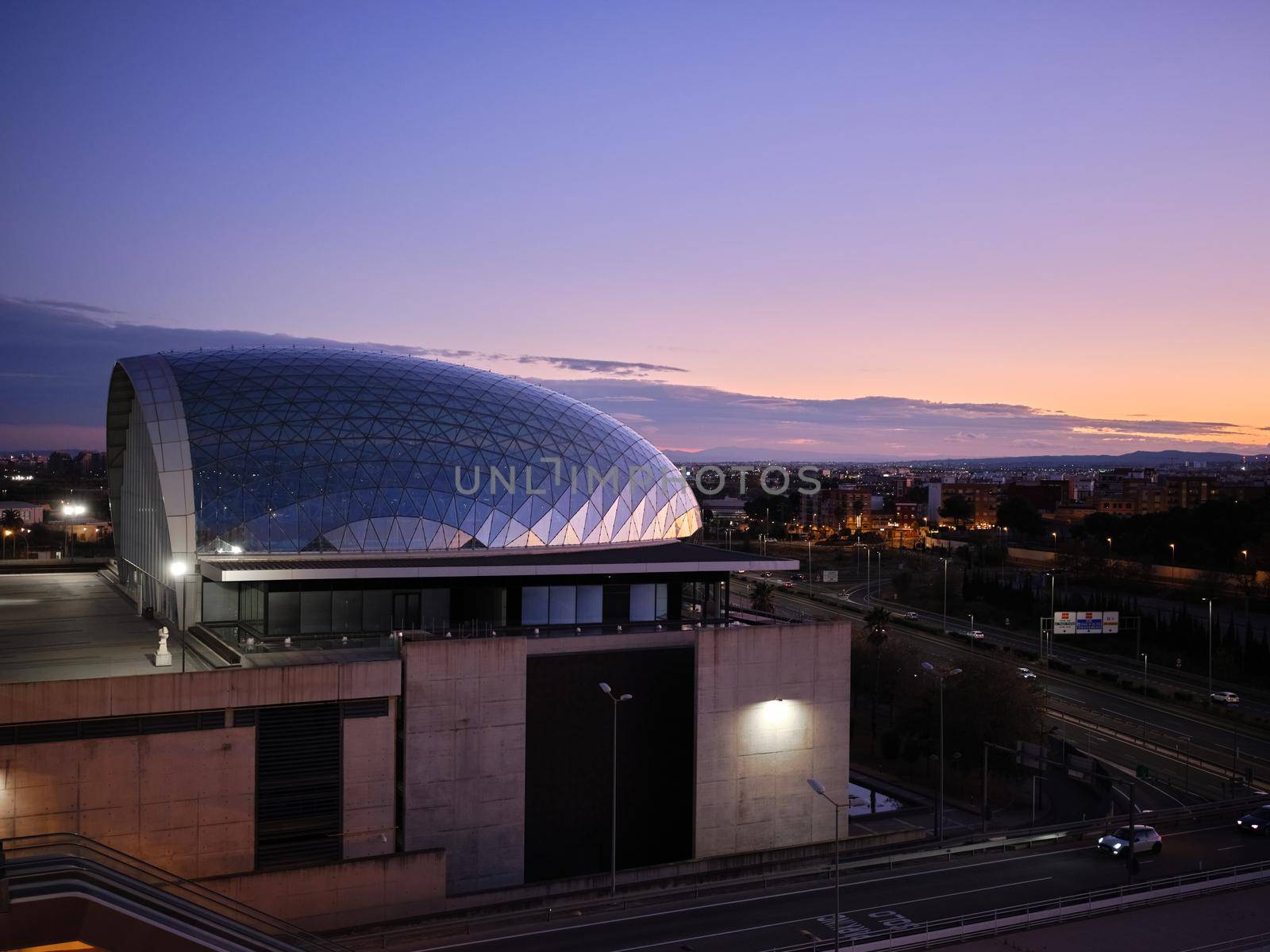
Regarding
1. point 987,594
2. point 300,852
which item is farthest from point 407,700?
point 987,594

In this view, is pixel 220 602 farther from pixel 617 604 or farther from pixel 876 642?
pixel 876 642

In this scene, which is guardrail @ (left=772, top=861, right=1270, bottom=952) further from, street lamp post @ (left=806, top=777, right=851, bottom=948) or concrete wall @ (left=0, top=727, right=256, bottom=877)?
concrete wall @ (left=0, top=727, right=256, bottom=877)

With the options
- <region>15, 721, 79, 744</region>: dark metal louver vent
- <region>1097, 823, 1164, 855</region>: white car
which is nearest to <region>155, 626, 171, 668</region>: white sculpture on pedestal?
<region>15, 721, 79, 744</region>: dark metal louver vent

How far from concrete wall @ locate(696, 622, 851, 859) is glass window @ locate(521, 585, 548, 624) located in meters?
6.74

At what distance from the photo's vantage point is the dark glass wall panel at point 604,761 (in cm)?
3181

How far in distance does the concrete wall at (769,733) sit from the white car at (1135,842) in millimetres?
9193

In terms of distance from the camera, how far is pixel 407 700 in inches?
1152

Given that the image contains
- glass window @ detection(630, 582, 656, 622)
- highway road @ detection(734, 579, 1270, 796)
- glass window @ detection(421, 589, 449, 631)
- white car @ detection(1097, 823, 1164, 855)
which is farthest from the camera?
highway road @ detection(734, 579, 1270, 796)

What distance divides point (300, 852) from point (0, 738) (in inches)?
324

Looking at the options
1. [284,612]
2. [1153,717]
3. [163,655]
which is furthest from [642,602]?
[1153,717]

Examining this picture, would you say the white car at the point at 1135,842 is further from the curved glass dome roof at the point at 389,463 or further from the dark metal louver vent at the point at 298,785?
the dark metal louver vent at the point at 298,785

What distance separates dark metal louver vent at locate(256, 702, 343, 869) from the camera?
27172mm

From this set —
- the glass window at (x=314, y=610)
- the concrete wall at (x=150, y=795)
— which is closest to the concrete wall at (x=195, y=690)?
the concrete wall at (x=150, y=795)

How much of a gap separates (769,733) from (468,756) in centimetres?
1071
